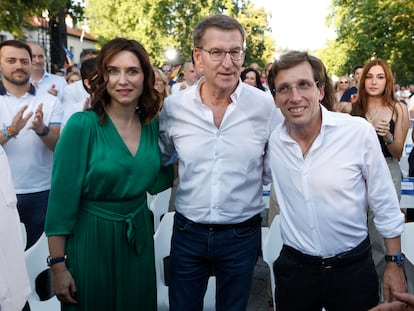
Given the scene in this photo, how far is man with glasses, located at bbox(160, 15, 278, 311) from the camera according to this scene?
2.48m

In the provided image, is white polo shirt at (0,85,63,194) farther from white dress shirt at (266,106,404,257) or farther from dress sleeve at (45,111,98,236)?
white dress shirt at (266,106,404,257)

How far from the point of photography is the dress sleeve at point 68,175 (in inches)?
87.4

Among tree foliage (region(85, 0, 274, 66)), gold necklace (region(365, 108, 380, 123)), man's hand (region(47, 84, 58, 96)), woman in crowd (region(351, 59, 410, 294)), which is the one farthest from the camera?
tree foliage (region(85, 0, 274, 66))

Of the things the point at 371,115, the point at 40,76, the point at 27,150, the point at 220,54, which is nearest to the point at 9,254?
the point at 220,54

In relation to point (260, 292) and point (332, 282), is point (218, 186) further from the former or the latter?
point (260, 292)

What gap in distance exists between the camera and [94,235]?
2322mm

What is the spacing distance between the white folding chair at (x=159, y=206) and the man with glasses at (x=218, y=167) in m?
1.75

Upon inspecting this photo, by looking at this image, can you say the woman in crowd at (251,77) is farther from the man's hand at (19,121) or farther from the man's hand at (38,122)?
the man's hand at (19,121)

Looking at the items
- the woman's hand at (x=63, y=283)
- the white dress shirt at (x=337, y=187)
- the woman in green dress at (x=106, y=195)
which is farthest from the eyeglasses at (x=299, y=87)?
the woman's hand at (x=63, y=283)

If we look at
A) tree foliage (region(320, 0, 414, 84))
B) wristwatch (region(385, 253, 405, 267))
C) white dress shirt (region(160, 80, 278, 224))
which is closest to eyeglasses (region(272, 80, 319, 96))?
white dress shirt (region(160, 80, 278, 224))

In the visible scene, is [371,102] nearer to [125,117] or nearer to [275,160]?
[275,160]

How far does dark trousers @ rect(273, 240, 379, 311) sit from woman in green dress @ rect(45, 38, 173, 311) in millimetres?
784

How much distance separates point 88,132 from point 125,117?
25 cm

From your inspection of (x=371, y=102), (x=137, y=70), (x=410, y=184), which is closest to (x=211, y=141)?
(x=137, y=70)
